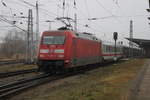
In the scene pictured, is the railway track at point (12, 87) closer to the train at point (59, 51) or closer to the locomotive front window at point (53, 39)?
the train at point (59, 51)

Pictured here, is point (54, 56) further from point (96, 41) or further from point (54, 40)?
point (96, 41)

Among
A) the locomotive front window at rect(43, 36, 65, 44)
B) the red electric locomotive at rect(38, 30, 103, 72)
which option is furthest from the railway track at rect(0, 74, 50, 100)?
the locomotive front window at rect(43, 36, 65, 44)

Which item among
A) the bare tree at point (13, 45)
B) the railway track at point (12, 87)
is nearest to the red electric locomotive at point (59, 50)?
the railway track at point (12, 87)

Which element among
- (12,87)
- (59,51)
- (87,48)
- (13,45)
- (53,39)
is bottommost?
(12,87)

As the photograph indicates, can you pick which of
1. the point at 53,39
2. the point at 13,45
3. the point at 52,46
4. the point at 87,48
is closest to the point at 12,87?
the point at 52,46

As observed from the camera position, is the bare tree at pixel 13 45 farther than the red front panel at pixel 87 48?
Yes

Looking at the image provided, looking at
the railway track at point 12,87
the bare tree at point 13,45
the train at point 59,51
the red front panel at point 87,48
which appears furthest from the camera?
the bare tree at point 13,45

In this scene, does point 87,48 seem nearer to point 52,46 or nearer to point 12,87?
point 52,46

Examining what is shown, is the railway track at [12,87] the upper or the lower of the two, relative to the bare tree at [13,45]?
lower

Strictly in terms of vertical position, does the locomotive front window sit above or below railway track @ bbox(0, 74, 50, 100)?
above

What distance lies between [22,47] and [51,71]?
223 feet

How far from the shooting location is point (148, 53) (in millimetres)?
61188

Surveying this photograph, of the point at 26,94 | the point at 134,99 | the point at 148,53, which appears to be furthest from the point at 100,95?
the point at 148,53

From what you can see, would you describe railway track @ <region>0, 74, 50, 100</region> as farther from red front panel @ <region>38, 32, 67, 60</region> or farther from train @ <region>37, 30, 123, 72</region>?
red front panel @ <region>38, 32, 67, 60</region>
